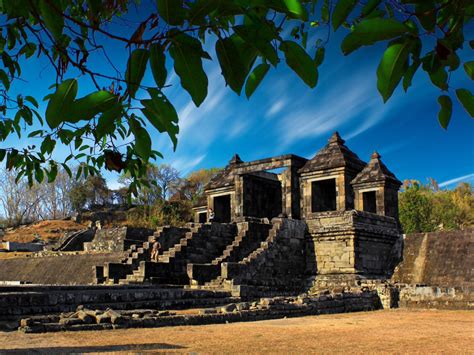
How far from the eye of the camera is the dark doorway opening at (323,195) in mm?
21484

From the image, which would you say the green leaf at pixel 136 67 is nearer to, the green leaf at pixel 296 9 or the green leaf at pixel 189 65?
the green leaf at pixel 189 65

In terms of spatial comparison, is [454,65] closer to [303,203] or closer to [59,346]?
[59,346]

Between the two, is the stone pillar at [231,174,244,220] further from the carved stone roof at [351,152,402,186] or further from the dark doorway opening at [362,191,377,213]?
the dark doorway opening at [362,191,377,213]

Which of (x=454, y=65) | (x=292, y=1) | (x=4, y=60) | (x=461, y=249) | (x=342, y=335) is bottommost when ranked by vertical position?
(x=342, y=335)

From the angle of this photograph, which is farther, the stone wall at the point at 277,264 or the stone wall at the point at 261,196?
the stone wall at the point at 261,196

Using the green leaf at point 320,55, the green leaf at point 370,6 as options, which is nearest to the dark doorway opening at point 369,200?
the green leaf at point 320,55

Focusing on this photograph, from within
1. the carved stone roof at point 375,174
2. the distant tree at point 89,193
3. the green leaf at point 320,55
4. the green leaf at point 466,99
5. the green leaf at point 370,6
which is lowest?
the green leaf at point 466,99

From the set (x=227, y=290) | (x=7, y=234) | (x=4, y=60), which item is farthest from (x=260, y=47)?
(x=7, y=234)

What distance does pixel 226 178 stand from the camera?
25812 mm

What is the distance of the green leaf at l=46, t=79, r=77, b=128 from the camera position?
1.69 meters

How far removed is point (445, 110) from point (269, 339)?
604 cm

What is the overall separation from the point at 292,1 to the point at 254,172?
71.4 feet

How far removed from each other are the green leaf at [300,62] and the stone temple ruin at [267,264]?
7.39 metres

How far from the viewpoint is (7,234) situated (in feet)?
181
